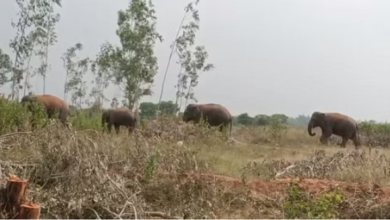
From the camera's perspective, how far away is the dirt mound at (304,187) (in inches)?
296

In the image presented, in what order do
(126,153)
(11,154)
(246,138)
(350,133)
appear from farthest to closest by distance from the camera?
(350,133) → (246,138) → (126,153) → (11,154)

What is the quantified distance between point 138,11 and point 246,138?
19.9 feet

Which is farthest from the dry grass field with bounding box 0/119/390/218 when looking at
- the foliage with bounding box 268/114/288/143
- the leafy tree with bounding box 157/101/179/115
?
the leafy tree with bounding box 157/101/179/115

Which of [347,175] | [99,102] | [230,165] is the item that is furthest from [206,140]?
[99,102]

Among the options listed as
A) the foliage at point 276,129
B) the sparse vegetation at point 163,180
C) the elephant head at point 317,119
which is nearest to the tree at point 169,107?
the foliage at point 276,129

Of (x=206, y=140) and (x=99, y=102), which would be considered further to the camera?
(x=99, y=102)

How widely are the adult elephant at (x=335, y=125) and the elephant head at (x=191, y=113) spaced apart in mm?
4322

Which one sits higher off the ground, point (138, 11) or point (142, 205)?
point (138, 11)

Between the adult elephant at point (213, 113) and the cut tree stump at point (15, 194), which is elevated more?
the adult elephant at point (213, 113)

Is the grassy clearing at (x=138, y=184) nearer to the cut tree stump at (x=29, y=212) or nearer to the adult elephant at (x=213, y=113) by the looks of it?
the cut tree stump at (x=29, y=212)

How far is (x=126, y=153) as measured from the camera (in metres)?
7.96

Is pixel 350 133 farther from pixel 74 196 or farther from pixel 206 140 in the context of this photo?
pixel 74 196

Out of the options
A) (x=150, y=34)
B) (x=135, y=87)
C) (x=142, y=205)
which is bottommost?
(x=142, y=205)

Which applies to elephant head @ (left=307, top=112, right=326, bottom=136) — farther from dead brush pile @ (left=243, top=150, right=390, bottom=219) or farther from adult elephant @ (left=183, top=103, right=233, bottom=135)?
dead brush pile @ (left=243, top=150, right=390, bottom=219)
